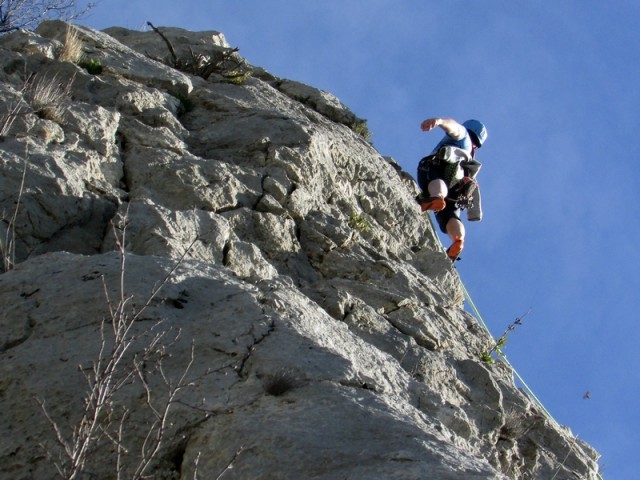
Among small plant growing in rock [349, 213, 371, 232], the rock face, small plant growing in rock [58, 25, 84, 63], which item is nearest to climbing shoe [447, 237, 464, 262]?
the rock face

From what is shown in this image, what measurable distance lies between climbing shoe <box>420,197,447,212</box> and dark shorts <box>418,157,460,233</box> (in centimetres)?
52

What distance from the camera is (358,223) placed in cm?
996

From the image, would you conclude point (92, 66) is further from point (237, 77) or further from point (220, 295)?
point (220, 295)

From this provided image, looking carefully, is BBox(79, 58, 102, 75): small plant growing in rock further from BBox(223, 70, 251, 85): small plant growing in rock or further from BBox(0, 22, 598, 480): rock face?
BBox(223, 70, 251, 85): small plant growing in rock

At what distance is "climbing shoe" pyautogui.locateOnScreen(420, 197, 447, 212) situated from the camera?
37.0 feet

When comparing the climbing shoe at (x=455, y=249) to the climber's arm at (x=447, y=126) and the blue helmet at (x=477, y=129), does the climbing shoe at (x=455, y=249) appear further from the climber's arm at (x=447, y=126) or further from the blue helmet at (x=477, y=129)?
the blue helmet at (x=477, y=129)

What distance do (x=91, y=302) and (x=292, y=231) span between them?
3.43 metres

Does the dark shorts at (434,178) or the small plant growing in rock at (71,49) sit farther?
the dark shorts at (434,178)

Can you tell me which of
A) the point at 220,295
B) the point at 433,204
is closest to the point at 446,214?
the point at 433,204

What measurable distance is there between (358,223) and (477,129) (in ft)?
12.9

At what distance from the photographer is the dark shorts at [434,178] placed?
12086 millimetres

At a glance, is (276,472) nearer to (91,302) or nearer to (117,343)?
(117,343)

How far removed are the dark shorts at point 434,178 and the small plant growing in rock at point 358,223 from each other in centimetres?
200

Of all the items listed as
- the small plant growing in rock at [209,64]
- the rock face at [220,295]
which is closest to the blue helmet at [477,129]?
the rock face at [220,295]
